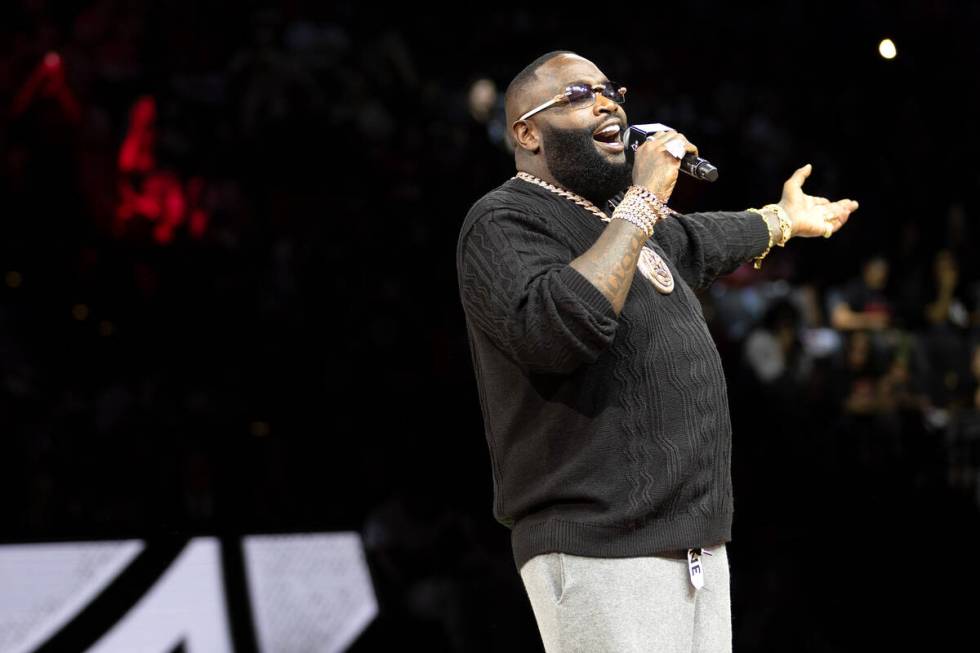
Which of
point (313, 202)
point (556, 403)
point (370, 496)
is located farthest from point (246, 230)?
point (556, 403)

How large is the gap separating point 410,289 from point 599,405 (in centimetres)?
322

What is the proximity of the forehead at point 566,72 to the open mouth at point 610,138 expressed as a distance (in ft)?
0.26

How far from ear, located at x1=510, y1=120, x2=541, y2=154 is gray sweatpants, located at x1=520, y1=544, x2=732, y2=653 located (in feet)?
2.19

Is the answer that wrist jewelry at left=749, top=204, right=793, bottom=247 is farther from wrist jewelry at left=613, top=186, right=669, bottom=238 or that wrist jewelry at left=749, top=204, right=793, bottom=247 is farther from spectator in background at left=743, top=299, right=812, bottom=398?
spectator in background at left=743, top=299, right=812, bottom=398

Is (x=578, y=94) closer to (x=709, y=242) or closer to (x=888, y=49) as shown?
(x=709, y=242)

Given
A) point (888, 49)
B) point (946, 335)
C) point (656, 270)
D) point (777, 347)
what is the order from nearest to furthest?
1. point (656, 270)
2. point (888, 49)
3. point (946, 335)
4. point (777, 347)

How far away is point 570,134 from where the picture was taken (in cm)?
209

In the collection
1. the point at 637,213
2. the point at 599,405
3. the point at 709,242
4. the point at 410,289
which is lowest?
the point at 410,289

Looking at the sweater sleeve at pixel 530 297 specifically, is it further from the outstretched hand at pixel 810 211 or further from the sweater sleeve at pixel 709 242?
the outstretched hand at pixel 810 211

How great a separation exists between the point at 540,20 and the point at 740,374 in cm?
210

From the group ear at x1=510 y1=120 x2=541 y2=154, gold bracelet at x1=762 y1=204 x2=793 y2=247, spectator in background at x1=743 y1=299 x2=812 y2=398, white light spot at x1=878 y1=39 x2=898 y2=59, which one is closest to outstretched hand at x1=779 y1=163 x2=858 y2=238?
gold bracelet at x1=762 y1=204 x2=793 y2=247

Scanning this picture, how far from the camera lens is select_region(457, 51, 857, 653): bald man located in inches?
73.4

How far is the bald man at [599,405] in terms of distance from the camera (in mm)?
1865

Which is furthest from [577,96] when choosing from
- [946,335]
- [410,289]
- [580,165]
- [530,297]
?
[946,335]
